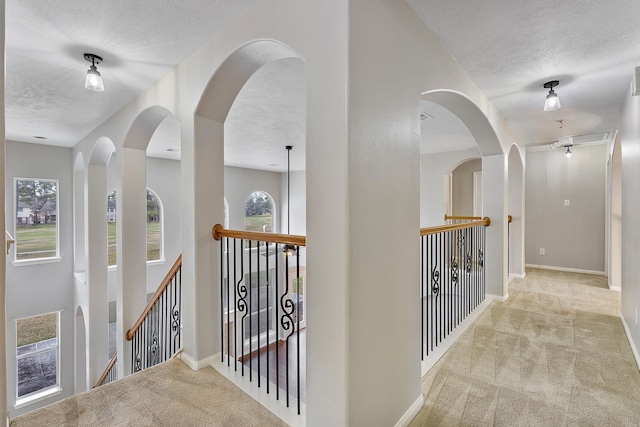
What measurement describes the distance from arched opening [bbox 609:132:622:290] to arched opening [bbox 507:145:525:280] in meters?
1.06

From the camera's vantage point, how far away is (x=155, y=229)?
6770 mm

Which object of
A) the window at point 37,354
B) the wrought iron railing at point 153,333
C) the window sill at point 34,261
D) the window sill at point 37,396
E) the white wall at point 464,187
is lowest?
the window sill at point 37,396

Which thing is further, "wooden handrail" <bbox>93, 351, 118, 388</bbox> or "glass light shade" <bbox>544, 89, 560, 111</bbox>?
"wooden handrail" <bbox>93, 351, 118, 388</bbox>

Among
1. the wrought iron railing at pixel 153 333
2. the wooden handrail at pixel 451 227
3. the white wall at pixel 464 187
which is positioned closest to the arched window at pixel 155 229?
the wrought iron railing at pixel 153 333

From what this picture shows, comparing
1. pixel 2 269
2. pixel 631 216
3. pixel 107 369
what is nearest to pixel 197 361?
pixel 2 269

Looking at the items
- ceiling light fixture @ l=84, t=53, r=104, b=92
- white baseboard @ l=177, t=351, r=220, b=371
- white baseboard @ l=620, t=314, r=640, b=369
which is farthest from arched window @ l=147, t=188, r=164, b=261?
white baseboard @ l=620, t=314, r=640, b=369

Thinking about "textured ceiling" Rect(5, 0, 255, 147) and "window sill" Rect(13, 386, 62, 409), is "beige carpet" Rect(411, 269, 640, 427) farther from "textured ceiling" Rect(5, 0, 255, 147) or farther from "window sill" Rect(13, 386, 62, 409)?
"window sill" Rect(13, 386, 62, 409)

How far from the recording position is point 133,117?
3.10 meters

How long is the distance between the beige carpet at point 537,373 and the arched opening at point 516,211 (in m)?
1.53

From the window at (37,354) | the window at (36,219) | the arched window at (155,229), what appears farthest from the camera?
the arched window at (155,229)

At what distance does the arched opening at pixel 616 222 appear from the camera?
412 cm

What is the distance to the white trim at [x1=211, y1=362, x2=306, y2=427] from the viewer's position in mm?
1737

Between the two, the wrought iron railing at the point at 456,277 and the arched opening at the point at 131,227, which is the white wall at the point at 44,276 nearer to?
the arched opening at the point at 131,227

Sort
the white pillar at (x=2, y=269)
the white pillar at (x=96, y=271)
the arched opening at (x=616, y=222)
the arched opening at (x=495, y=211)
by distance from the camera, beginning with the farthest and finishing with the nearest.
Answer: the white pillar at (x=96, y=271), the arched opening at (x=616, y=222), the arched opening at (x=495, y=211), the white pillar at (x=2, y=269)
